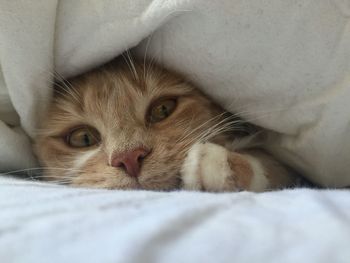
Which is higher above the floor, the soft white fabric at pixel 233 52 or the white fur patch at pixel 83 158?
the soft white fabric at pixel 233 52

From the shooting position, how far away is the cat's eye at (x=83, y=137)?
49.7 inches

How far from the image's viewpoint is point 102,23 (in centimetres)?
107

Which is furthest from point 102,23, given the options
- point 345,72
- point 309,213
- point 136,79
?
point 309,213

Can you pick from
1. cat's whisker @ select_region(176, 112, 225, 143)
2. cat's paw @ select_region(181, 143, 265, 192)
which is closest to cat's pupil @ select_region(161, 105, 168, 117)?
cat's whisker @ select_region(176, 112, 225, 143)

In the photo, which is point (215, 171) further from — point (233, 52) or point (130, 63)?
point (130, 63)

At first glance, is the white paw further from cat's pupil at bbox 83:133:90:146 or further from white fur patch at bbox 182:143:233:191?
cat's pupil at bbox 83:133:90:146

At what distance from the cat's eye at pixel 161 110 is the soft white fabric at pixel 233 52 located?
100 millimetres

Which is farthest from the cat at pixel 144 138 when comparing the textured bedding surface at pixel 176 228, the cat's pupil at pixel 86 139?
the textured bedding surface at pixel 176 228

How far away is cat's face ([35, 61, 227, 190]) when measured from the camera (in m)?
1.04

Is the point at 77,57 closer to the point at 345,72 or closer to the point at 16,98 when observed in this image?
the point at 16,98

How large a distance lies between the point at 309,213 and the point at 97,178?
22.1 inches

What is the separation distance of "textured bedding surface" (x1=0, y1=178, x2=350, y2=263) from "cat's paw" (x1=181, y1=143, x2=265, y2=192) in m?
0.22

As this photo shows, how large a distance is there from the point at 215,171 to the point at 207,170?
0.06 ft

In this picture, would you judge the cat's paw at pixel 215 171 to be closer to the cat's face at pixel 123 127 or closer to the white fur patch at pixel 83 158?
the cat's face at pixel 123 127
